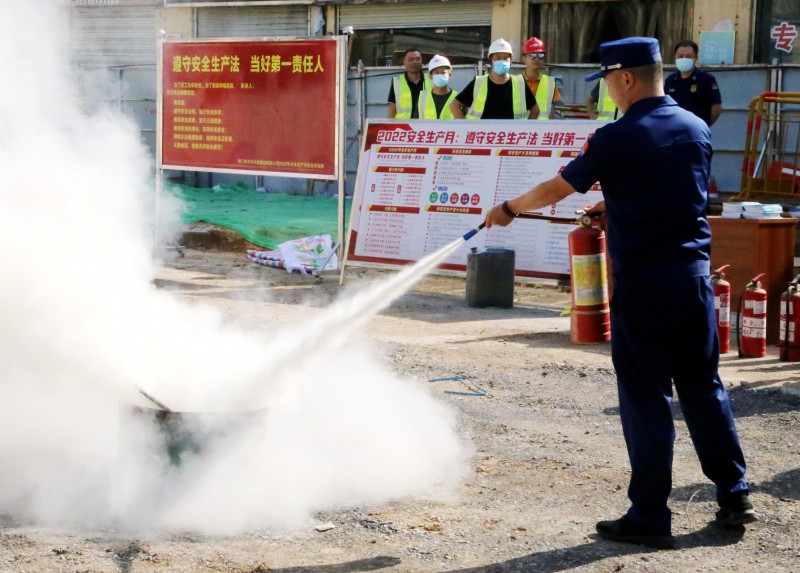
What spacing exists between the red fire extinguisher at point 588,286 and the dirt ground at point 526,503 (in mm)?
130

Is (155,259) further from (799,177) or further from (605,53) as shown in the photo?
(605,53)

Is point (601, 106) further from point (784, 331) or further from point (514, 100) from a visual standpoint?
point (784, 331)

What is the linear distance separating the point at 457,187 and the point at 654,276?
6376 mm

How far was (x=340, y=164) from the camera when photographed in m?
11.1

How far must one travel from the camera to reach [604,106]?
11320mm

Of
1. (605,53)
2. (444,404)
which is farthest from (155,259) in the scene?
(605,53)

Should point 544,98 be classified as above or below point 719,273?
above

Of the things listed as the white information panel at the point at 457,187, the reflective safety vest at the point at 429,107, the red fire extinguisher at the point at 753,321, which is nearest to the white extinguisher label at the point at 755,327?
the red fire extinguisher at the point at 753,321

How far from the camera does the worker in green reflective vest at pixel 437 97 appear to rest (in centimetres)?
1160

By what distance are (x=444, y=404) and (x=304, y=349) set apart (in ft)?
5.82

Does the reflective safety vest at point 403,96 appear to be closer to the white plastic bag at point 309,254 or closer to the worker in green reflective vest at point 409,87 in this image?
the worker in green reflective vest at point 409,87

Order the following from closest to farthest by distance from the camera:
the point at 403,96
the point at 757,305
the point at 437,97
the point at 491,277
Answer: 1. the point at 757,305
2. the point at 491,277
3. the point at 437,97
4. the point at 403,96

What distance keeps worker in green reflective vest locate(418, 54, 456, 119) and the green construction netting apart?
A: 237 cm

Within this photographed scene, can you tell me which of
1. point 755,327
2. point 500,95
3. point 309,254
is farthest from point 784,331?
point 309,254
